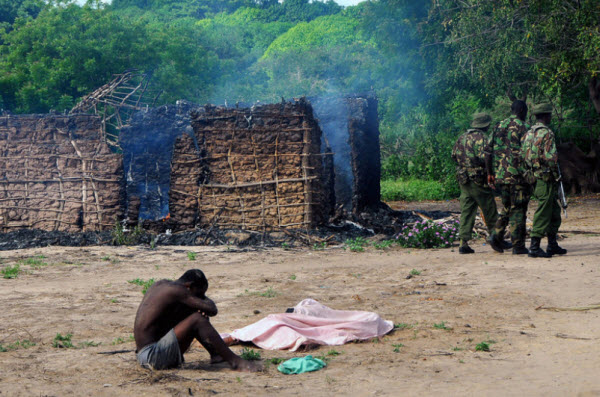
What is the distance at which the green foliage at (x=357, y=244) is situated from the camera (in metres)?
11.4

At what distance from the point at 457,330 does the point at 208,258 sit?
604cm

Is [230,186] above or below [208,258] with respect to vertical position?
above

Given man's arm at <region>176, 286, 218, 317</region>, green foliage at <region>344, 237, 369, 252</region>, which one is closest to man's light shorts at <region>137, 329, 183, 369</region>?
man's arm at <region>176, 286, 218, 317</region>

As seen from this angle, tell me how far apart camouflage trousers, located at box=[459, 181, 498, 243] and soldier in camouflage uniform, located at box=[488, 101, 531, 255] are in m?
0.34

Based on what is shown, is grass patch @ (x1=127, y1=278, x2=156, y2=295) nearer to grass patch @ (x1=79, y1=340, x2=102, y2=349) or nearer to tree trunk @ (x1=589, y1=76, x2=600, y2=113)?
grass patch @ (x1=79, y1=340, x2=102, y2=349)

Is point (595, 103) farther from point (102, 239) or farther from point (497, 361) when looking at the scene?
point (497, 361)

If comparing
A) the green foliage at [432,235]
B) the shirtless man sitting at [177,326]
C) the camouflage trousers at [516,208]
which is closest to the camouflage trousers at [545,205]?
the camouflage trousers at [516,208]

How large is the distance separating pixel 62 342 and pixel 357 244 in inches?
276

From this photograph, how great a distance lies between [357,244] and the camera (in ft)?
39.2

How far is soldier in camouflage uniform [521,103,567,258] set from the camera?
8.45 metres

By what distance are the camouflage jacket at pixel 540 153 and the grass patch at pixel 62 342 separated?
235 inches

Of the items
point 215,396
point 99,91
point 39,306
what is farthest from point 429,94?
point 215,396

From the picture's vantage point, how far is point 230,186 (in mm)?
13117

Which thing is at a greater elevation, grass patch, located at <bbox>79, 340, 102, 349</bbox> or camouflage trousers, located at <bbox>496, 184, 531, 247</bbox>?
camouflage trousers, located at <bbox>496, 184, 531, 247</bbox>
